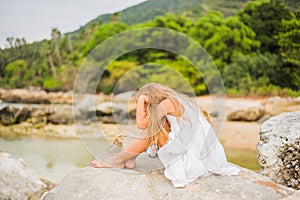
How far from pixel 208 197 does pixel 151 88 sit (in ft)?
2.65

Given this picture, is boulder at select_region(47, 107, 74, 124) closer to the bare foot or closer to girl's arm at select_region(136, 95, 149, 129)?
the bare foot

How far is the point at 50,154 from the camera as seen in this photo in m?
7.86

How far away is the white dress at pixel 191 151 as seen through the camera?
2.66 meters

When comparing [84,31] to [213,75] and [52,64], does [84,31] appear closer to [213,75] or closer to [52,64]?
[52,64]

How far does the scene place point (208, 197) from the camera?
2.44 m

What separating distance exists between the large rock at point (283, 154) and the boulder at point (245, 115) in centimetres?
642

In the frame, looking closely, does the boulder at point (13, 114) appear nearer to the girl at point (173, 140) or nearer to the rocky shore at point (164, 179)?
the rocky shore at point (164, 179)

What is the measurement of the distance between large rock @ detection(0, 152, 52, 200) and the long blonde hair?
150 centimetres

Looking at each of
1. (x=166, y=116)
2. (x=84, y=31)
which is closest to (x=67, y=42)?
(x=84, y=31)

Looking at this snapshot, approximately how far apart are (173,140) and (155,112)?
0.23 meters

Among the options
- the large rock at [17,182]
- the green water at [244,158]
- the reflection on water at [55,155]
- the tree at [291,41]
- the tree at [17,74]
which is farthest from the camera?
the tree at [17,74]

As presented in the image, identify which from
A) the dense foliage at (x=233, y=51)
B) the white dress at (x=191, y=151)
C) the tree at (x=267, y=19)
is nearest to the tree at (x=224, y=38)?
the dense foliage at (x=233, y=51)

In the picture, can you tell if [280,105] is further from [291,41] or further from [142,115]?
[142,115]

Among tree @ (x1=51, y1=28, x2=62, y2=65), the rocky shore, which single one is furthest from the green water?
tree @ (x1=51, y1=28, x2=62, y2=65)
